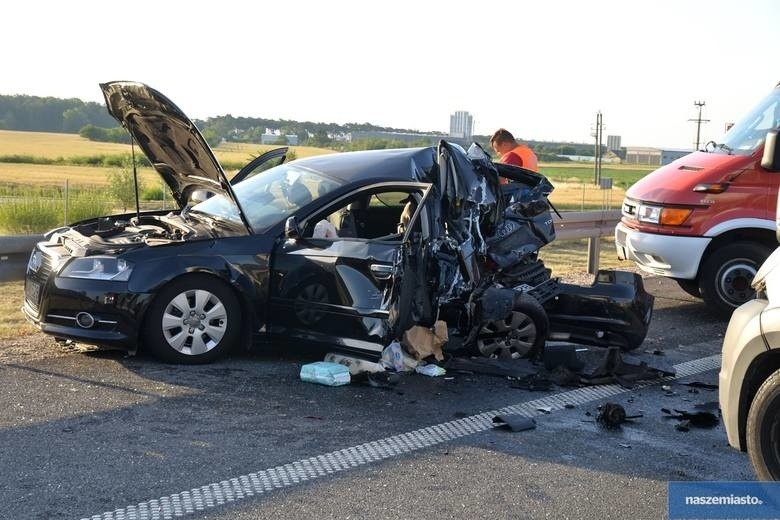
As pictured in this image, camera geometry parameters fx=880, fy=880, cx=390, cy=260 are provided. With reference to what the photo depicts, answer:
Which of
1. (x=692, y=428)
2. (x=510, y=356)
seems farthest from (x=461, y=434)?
(x=510, y=356)

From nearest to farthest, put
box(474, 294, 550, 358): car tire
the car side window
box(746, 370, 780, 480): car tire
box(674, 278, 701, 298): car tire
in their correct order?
box(746, 370, 780, 480): car tire
the car side window
box(474, 294, 550, 358): car tire
box(674, 278, 701, 298): car tire

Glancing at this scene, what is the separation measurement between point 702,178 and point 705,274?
1.00m

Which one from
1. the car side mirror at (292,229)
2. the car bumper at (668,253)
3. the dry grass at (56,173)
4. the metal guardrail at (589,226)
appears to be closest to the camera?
the car side mirror at (292,229)

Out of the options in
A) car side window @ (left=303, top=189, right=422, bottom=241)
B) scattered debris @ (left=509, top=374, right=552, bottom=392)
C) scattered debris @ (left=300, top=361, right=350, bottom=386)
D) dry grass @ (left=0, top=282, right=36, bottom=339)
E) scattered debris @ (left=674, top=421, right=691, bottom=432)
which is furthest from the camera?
dry grass @ (left=0, top=282, right=36, bottom=339)

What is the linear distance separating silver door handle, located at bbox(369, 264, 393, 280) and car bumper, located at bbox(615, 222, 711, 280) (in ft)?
13.3

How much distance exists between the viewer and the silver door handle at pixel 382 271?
20.5 feet

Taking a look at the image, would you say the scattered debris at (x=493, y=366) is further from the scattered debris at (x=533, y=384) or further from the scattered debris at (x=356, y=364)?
the scattered debris at (x=356, y=364)

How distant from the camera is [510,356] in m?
6.92

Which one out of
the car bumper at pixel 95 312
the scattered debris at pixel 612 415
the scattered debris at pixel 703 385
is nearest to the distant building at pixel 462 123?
the scattered debris at pixel 703 385

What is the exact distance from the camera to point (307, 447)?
480 cm

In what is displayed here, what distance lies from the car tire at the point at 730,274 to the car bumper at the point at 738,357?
16.7 ft

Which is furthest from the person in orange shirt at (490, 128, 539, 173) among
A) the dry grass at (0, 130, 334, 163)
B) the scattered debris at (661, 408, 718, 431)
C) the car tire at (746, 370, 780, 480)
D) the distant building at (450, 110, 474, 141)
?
the dry grass at (0, 130, 334, 163)

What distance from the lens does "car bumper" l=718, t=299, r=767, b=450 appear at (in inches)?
155

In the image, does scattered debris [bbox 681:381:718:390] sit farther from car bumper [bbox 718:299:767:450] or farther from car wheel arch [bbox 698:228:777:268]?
car wheel arch [bbox 698:228:777:268]
